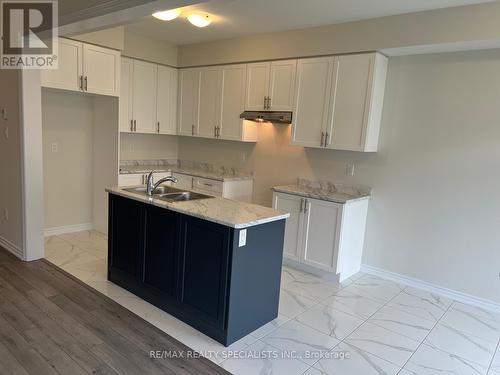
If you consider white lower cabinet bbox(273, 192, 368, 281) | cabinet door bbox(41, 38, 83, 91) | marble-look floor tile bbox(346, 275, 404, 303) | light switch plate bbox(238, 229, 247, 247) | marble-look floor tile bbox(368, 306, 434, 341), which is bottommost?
marble-look floor tile bbox(368, 306, 434, 341)

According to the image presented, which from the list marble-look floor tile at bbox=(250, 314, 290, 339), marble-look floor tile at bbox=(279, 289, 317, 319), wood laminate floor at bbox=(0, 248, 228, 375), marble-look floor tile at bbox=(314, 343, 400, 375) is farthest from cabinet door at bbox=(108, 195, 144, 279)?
marble-look floor tile at bbox=(314, 343, 400, 375)

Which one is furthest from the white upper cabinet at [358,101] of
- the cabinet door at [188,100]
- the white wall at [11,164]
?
the white wall at [11,164]

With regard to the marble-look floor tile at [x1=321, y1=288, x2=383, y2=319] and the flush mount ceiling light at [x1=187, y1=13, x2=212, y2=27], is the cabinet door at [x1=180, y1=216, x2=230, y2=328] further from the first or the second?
the flush mount ceiling light at [x1=187, y1=13, x2=212, y2=27]

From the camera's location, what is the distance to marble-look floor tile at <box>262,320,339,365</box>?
8.57 feet

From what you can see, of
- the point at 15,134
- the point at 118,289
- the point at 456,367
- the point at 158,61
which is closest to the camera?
the point at 456,367

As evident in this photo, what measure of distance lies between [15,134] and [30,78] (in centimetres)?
61

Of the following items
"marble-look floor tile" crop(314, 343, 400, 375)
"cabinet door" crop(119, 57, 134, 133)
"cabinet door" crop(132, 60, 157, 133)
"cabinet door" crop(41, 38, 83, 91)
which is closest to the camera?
"marble-look floor tile" crop(314, 343, 400, 375)

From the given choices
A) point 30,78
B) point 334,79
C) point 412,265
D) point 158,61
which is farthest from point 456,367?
A: point 158,61

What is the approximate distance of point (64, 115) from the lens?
15.6 feet

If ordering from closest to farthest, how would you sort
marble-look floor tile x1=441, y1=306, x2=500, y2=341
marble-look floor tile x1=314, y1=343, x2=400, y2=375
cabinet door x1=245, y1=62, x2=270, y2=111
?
marble-look floor tile x1=314, y1=343, x2=400, y2=375, marble-look floor tile x1=441, y1=306, x2=500, y2=341, cabinet door x1=245, y1=62, x2=270, y2=111

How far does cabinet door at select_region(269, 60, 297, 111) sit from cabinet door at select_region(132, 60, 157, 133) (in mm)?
1766

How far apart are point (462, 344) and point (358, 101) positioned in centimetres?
236

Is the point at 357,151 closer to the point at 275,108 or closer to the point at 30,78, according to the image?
the point at 275,108

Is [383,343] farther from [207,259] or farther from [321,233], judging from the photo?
[207,259]
